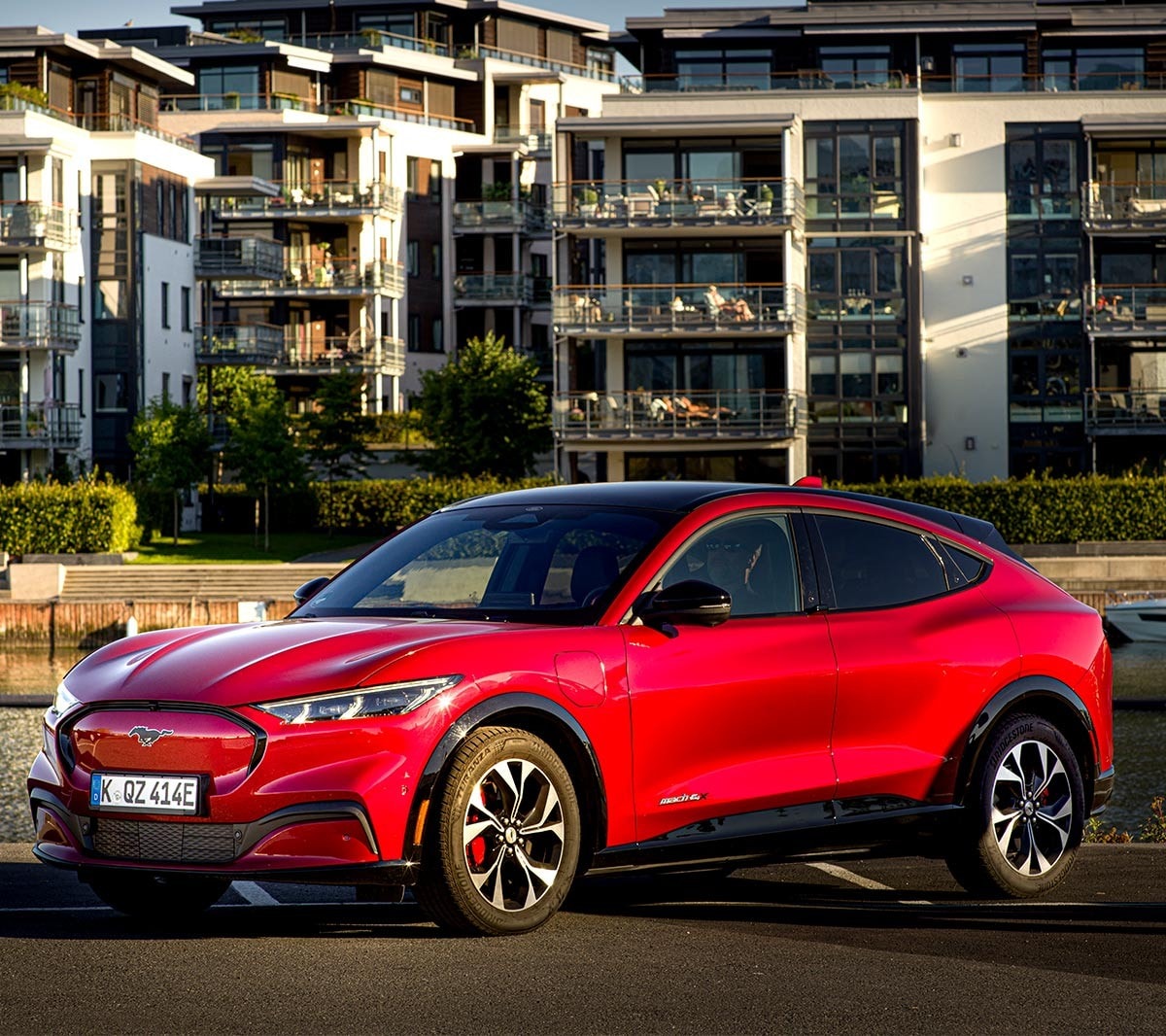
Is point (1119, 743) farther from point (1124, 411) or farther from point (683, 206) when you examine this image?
point (1124, 411)

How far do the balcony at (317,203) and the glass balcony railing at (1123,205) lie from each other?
32512 mm

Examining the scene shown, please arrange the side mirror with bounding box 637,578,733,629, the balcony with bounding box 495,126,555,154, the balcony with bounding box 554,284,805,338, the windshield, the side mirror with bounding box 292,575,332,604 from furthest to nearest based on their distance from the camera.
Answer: the balcony with bounding box 495,126,555,154 → the balcony with bounding box 554,284,805,338 → the side mirror with bounding box 292,575,332,604 → the windshield → the side mirror with bounding box 637,578,733,629

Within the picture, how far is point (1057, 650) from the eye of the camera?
8.99 meters

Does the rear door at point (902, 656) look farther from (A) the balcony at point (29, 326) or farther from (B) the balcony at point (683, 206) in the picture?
(A) the balcony at point (29, 326)

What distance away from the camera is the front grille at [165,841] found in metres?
6.94

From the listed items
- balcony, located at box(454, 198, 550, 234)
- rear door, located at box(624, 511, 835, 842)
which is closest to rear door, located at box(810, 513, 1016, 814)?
rear door, located at box(624, 511, 835, 842)

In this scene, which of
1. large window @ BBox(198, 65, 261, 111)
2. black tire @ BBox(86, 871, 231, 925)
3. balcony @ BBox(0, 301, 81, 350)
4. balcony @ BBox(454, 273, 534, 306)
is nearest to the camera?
black tire @ BBox(86, 871, 231, 925)

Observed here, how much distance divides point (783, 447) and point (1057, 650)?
49.6m

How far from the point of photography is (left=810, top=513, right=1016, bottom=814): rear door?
828cm

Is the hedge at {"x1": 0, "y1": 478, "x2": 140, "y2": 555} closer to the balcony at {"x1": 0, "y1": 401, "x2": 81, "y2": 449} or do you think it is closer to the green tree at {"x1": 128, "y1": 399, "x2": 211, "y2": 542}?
the green tree at {"x1": 128, "y1": 399, "x2": 211, "y2": 542}

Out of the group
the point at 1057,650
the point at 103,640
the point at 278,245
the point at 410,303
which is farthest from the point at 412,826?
the point at 410,303

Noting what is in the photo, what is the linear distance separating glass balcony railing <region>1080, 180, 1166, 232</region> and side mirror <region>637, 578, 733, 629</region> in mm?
54331

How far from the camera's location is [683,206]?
188 ft

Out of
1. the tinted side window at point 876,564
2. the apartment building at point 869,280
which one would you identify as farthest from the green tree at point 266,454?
the tinted side window at point 876,564
